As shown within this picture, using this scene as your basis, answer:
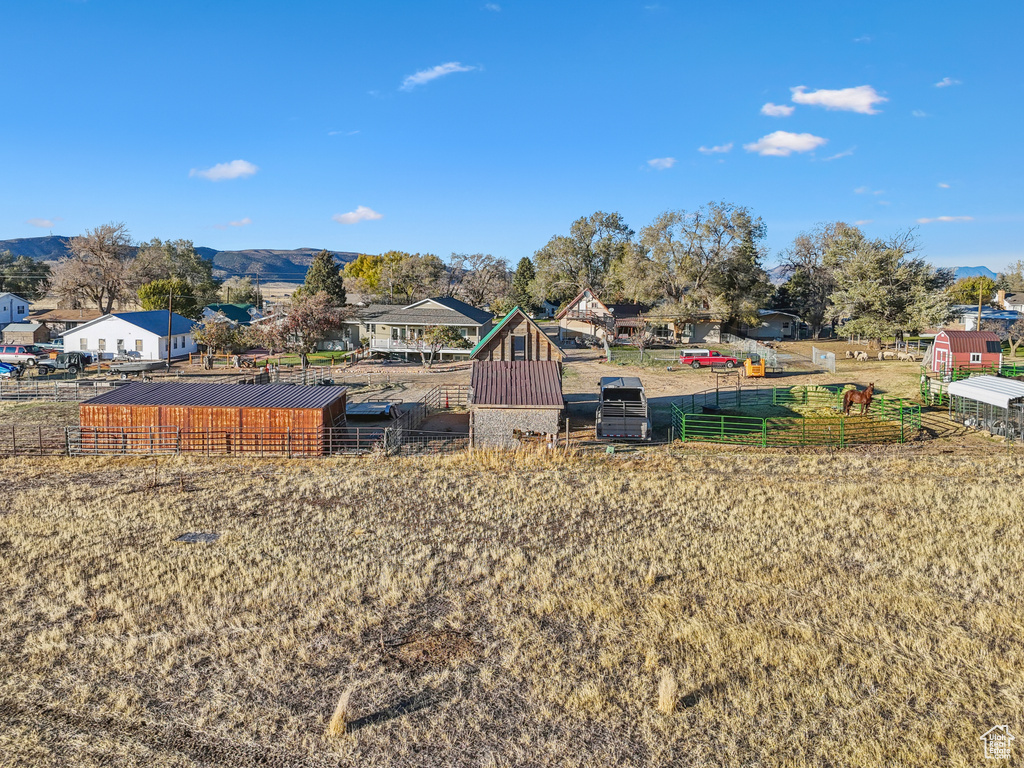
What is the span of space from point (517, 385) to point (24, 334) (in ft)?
196

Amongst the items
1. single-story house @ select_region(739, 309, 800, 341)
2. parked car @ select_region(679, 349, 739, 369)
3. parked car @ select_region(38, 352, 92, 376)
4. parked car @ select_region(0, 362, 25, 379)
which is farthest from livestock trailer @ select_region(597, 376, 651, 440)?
single-story house @ select_region(739, 309, 800, 341)

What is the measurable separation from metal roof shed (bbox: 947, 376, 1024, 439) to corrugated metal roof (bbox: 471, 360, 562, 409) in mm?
17783

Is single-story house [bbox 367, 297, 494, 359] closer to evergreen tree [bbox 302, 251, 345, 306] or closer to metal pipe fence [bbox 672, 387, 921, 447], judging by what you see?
evergreen tree [bbox 302, 251, 345, 306]

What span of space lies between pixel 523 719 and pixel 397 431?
18553 millimetres

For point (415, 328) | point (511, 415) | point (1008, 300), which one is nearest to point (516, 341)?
point (511, 415)

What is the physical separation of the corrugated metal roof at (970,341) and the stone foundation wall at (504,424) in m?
32.2

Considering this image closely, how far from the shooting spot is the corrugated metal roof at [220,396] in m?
25.8

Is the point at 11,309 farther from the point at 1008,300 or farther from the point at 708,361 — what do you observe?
the point at 1008,300

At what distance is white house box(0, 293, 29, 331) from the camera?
78062mm

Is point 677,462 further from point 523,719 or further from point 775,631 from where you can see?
point 523,719

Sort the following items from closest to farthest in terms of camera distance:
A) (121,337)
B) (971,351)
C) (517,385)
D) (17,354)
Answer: (517,385), (971,351), (17,354), (121,337)

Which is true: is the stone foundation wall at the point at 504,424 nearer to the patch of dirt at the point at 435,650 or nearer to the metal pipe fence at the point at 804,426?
the metal pipe fence at the point at 804,426

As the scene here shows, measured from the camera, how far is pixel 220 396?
87.2ft

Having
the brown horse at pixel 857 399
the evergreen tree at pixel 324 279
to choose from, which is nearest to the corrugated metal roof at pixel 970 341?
the brown horse at pixel 857 399
